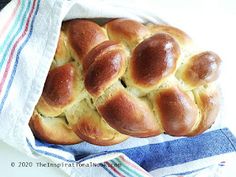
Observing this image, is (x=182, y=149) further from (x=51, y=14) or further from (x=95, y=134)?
(x=51, y=14)

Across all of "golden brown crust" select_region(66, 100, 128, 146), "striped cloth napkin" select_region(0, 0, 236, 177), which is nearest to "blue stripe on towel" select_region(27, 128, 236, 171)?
"striped cloth napkin" select_region(0, 0, 236, 177)

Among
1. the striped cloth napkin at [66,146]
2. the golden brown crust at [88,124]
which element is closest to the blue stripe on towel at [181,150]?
the striped cloth napkin at [66,146]

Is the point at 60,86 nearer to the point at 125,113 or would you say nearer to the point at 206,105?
the point at 125,113

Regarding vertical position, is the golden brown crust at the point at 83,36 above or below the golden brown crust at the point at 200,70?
above

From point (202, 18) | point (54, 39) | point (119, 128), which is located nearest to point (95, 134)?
point (119, 128)

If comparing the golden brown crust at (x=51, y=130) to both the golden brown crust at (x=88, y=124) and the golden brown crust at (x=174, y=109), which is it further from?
the golden brown crust at (x=174, y=109)
